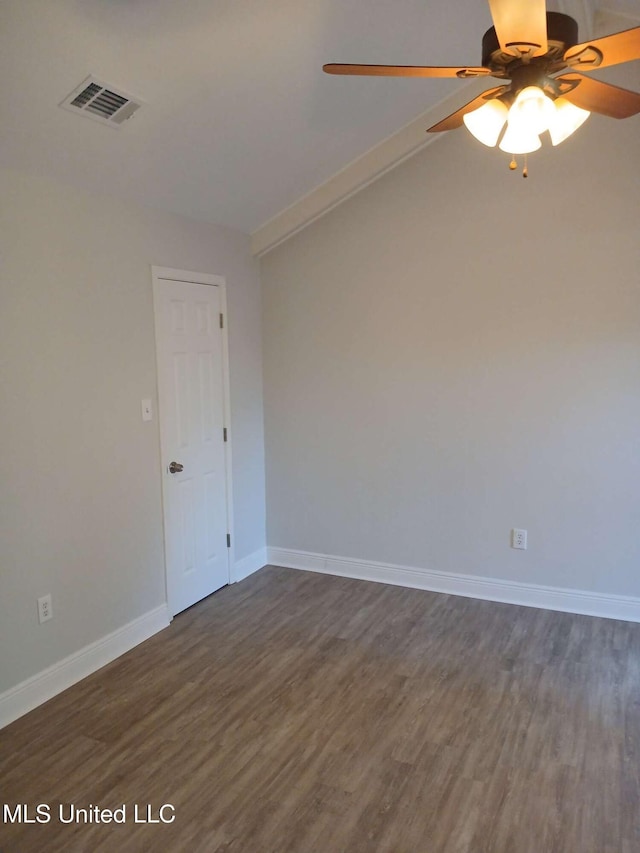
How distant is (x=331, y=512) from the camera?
168 inches

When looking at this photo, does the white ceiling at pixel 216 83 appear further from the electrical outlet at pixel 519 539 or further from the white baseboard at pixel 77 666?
the electrical outlet at pixel 519 539

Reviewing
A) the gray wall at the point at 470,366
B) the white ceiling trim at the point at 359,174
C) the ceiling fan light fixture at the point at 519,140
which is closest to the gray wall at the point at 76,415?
the white ceiling trim at the point at 359,174

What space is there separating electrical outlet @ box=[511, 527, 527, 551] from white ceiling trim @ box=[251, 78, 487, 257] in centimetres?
240

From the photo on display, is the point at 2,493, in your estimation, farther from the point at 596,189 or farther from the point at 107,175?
the point at 596,189

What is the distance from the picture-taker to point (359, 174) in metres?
3.68

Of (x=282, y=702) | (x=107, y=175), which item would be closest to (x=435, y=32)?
(x=107, y=175)

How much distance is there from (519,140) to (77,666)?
2.97m

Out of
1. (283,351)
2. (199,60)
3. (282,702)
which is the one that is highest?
(199,60)

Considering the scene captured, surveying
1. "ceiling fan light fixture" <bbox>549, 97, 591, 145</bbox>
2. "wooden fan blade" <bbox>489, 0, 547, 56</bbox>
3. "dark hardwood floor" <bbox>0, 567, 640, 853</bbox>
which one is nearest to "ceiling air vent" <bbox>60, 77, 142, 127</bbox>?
"wooden fan blade" <bbox>489, 0, 547, 56</bbox>

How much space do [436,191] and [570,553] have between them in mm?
2384

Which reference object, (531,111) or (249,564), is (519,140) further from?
(249,564)

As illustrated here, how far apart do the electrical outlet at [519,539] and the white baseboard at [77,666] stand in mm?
2184

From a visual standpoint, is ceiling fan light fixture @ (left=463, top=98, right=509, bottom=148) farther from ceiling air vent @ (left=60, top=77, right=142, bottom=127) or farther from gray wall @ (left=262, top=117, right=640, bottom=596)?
gray wall @ (left=262, top=117, right=640, bottom=596)

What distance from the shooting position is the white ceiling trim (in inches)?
134
